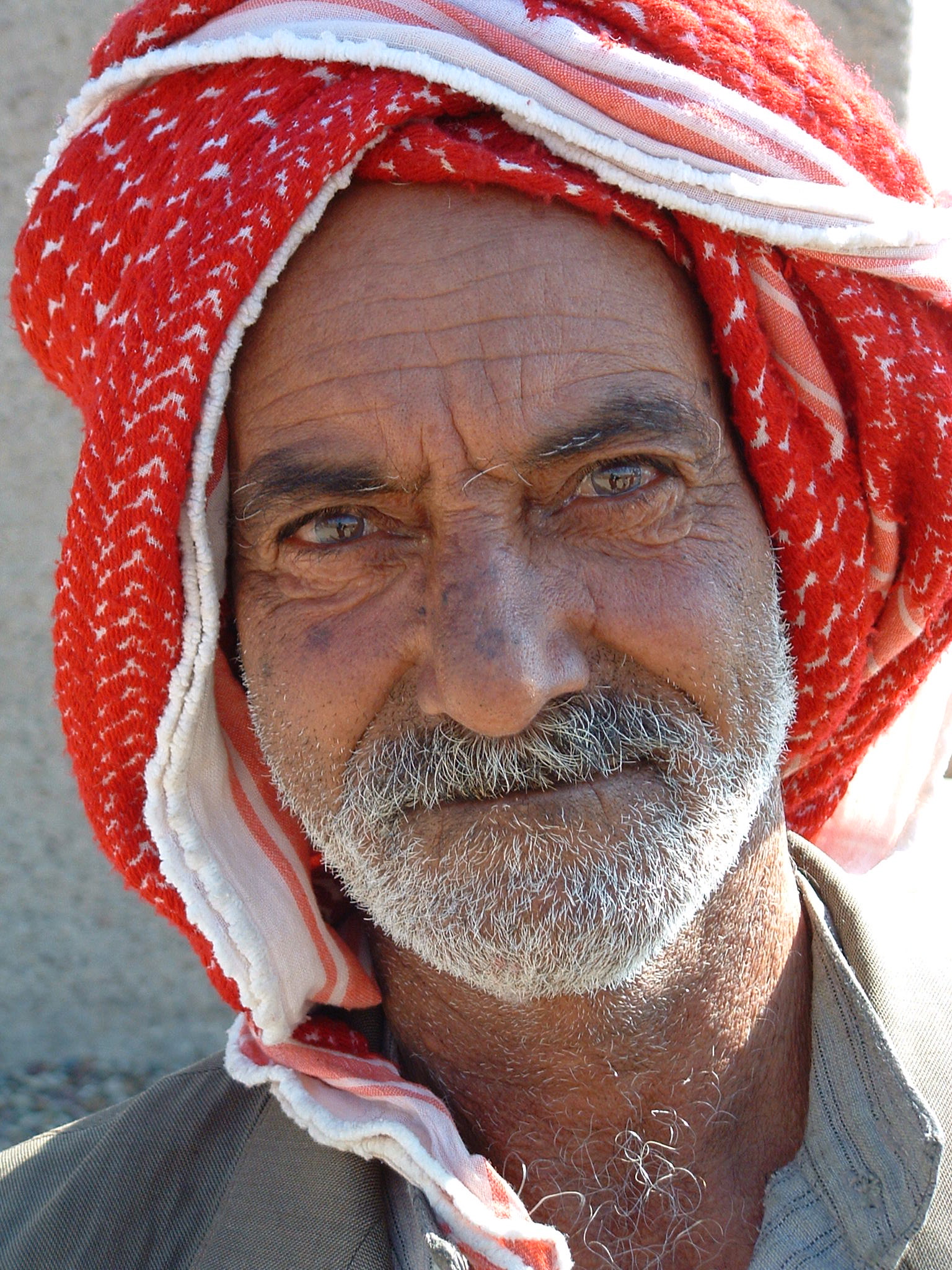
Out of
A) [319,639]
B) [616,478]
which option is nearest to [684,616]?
[616,478]

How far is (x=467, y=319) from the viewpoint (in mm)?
1799

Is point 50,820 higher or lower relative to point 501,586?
lower

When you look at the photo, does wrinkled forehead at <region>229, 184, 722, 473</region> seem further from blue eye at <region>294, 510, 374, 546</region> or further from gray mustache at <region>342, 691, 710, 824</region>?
gray mustache at <region>342, 691, 710, 824</region>

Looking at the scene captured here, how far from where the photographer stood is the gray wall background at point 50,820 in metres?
2.92

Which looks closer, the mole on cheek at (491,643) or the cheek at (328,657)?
the mole on cheek at (491,643)

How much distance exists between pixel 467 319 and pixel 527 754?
629mm

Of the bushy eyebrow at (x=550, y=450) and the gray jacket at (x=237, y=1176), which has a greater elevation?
the bushy eyebrow at (x=550, y=450)

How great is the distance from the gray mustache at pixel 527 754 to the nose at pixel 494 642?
3 cm

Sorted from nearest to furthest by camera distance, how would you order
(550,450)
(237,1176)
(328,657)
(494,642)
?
(494,642) → (550,450) → (328,657) → (237,1176)

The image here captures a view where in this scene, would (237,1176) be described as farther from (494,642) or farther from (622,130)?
(622,130)

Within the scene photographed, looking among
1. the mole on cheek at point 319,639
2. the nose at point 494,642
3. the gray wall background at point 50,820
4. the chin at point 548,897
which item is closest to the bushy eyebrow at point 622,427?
the nose at point 494,642

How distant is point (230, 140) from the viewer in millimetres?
1801

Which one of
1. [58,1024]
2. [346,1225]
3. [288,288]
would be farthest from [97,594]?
[58,1024]

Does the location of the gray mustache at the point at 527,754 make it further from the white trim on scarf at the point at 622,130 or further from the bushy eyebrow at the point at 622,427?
the white trim on scarf at the point at 622,130
